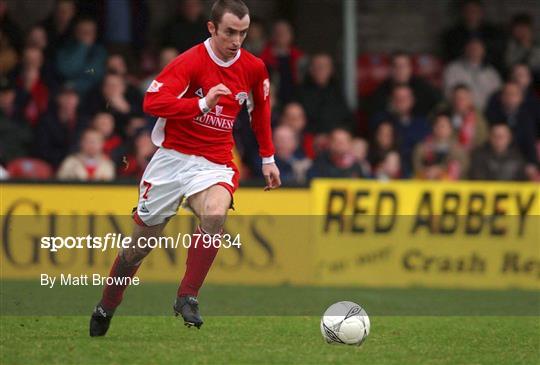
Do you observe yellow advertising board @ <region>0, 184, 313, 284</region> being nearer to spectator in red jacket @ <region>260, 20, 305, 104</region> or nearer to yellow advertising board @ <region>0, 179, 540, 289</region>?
yellow advertising board @ <region>0, 179, 540, 289</region>

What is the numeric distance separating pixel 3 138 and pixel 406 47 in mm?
6644

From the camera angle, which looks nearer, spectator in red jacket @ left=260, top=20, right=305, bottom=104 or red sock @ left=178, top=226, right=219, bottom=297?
red sock @ left=178, top=226, right=219, bottom=297

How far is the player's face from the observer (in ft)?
26.3

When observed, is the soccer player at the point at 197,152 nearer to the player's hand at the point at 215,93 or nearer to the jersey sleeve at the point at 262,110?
the jersey sleeve at the point at 262,110

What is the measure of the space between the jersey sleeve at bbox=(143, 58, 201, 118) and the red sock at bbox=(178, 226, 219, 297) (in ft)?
2.62

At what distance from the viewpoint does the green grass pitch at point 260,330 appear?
7500 mm

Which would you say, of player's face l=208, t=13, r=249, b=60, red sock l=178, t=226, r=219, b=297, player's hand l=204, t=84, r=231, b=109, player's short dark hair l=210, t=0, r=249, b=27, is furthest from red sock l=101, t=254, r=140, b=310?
player's short dark hair l=210, t=0, r=249, b=27

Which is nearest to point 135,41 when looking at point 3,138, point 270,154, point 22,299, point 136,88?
point 136,88

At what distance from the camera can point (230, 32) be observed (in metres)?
8.04

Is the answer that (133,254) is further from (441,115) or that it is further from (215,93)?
(441,115)

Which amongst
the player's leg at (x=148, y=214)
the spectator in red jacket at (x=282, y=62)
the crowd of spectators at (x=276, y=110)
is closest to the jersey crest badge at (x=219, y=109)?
the player's leg at (x=148, y=214)

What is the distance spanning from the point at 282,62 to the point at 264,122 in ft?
24.1

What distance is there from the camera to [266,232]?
44.7 feet

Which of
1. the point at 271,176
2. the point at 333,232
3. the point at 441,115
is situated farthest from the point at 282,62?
the point at 271,176
